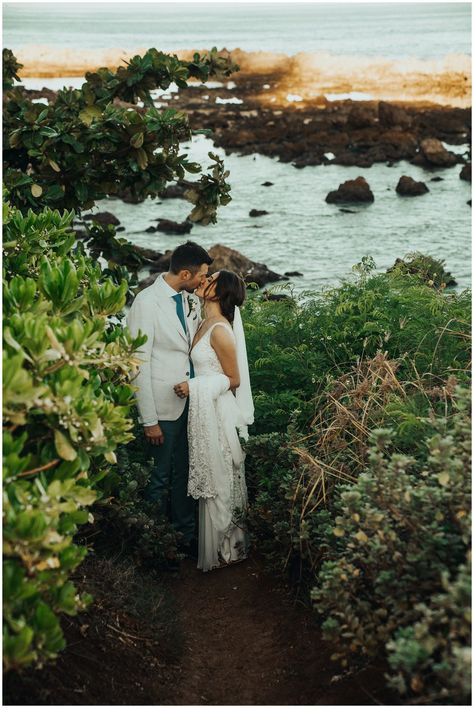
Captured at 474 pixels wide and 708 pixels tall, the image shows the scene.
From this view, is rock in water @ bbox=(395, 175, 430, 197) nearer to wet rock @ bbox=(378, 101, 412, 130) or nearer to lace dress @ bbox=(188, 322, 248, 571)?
wet rock @ bbox=(378, 101, 412, 130)

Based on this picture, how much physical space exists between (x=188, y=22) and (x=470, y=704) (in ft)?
292

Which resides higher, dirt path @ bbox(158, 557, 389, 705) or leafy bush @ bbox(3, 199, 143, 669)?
leafy bush @ bbox(3, 199, 143, 669)

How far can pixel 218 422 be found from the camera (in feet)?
20.9

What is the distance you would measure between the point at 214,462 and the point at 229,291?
122cm

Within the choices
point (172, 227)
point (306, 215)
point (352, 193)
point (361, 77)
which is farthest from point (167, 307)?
point (361, 77)

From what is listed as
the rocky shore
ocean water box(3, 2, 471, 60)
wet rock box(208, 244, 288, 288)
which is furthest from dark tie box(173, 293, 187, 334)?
ocean water box(3, 2, 471, 60)

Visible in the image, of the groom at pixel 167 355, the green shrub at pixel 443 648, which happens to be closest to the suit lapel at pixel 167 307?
the groom at pixel 167 355

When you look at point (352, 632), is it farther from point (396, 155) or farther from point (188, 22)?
point (188, 22)

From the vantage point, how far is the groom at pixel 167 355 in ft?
20.2

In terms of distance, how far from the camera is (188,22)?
281ft

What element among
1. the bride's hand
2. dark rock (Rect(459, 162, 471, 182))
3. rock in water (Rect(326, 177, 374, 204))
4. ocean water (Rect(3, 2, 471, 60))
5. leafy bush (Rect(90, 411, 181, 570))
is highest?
ocean water (Rect(3, 2, 471, 60))

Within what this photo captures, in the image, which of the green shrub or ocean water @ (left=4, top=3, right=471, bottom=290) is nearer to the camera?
the green shrub

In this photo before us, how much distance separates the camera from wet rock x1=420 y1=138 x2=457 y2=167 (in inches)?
1581

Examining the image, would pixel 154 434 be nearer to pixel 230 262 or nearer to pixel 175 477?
pixel 175 477
